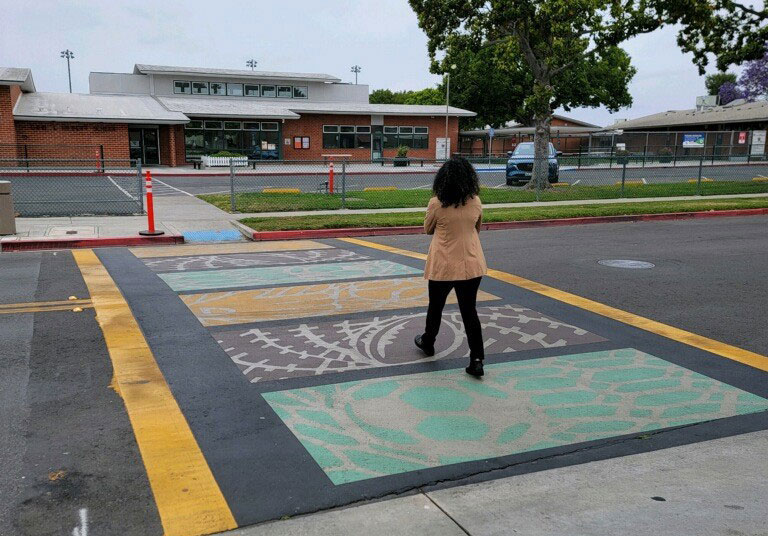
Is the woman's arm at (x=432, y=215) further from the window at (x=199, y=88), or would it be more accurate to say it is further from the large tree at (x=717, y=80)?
the large tree at (x=717, y=80)

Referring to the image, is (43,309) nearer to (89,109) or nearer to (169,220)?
(169,220)

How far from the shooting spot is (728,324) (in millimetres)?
6898

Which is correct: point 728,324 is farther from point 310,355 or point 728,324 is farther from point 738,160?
point 738,160

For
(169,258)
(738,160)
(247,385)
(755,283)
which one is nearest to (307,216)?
(169,258)

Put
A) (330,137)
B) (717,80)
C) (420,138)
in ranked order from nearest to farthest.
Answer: (330,137)
(420,138)
(717,80)

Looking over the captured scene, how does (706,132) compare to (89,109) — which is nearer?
(89,109)

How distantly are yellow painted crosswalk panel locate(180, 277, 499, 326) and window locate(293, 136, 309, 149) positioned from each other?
39.3 meters

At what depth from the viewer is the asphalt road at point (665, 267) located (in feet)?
23.7

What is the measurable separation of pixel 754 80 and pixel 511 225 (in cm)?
6898

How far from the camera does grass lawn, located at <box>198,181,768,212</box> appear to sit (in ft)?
58.6

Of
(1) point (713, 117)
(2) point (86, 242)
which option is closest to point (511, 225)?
(2) point (86, 242)

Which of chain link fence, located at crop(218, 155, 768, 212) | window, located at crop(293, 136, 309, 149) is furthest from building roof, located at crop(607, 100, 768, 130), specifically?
window, located at crop(293, 136, 309, 149)

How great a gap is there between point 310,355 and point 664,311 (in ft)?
13.5

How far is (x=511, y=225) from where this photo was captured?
50.3ft
